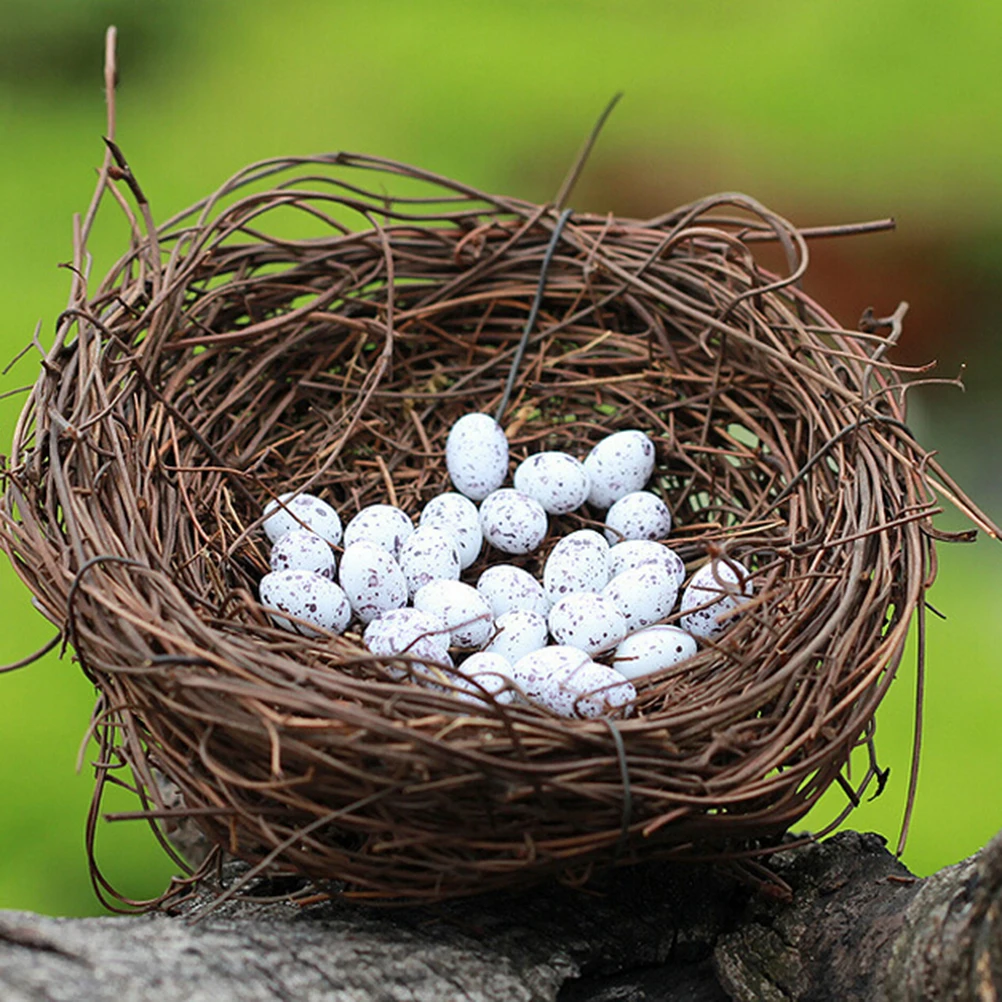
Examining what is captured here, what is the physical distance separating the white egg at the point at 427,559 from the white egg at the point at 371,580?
0.09 ft

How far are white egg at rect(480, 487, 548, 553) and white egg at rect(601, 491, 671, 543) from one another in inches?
3.5

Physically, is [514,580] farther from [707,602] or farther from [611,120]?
[611,120]

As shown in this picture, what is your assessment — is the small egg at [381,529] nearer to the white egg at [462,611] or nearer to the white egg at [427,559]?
the white egg at [427,559]

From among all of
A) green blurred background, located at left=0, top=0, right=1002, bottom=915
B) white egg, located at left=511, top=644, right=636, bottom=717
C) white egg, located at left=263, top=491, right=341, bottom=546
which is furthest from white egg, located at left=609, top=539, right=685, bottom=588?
green blurred background, located at left=0, top=0, right=1002, bottom=915

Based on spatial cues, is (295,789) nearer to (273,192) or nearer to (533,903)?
(533,903)

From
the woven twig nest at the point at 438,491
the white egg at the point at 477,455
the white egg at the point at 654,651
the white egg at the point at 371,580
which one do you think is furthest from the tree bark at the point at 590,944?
the white egg at the point at 477,455

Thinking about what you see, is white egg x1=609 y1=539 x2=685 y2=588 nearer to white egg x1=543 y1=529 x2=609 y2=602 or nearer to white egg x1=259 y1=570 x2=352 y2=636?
white egg x1=543 y1=529 x2=609 y2=602

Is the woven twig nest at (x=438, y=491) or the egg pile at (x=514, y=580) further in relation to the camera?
the egg pile at (x=514, y=580)

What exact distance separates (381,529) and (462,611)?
0.19 meters

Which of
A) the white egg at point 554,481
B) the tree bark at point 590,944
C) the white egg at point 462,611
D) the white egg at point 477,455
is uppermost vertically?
the white egg at point 477,455

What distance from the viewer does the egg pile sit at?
1084 millimetres

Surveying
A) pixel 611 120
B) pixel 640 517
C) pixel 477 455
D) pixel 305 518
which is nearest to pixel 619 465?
pixel 640 517

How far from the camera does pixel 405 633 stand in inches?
44.2

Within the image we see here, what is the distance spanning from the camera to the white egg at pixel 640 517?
1.38 m
